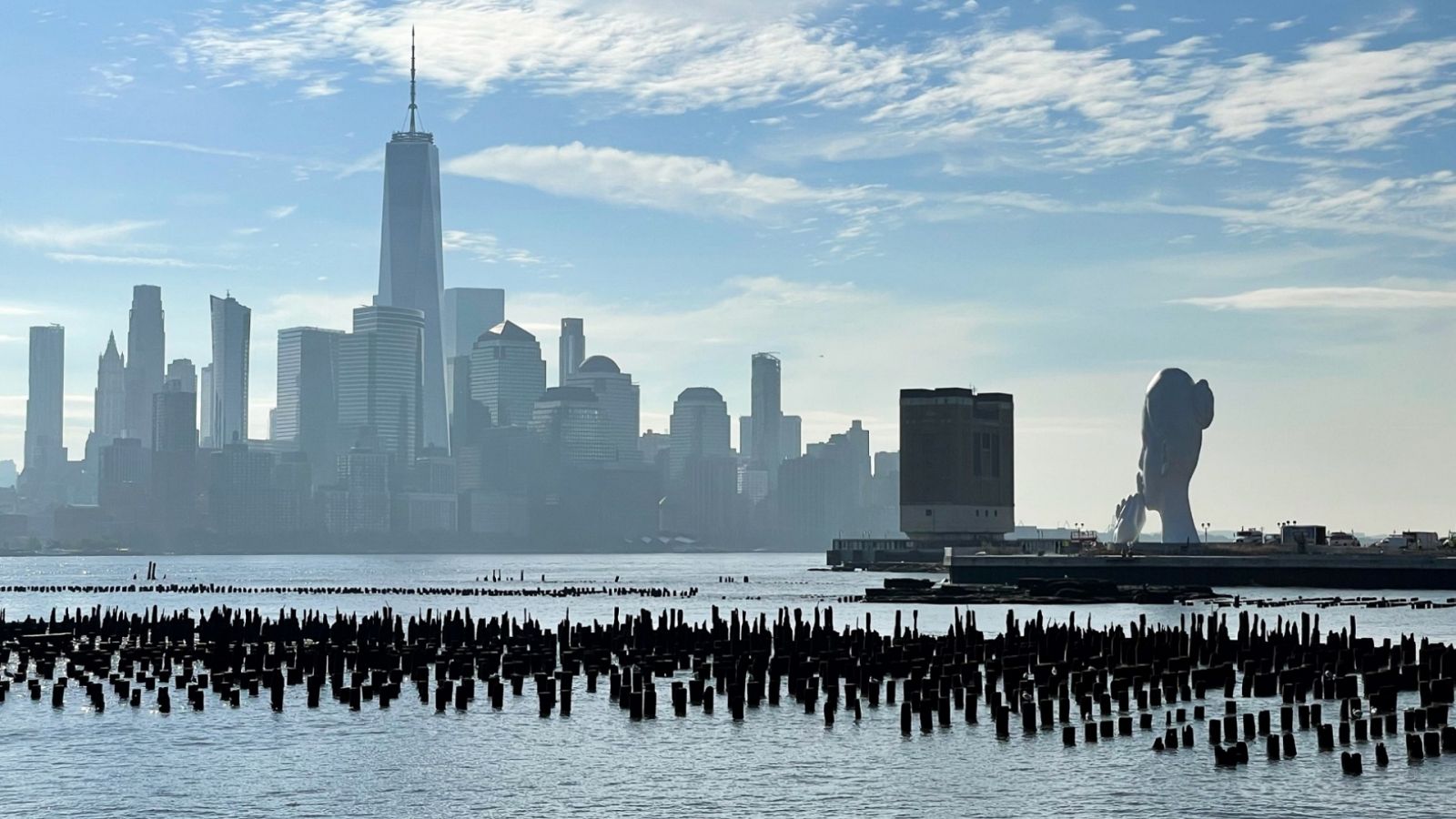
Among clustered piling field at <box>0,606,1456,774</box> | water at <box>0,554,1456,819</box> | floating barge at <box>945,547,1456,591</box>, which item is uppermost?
floating barge at <box>945,547,1456,591</box>

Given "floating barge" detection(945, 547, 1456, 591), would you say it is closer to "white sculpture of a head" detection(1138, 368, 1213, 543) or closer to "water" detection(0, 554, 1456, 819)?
"white sculpture of a head" detection(1138, 368, 1213, 543)

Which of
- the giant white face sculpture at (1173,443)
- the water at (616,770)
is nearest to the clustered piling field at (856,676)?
the water at (616,770)

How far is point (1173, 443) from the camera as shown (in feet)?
619

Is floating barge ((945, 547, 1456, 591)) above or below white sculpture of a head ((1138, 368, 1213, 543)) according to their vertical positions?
below

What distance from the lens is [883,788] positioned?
5284 cm

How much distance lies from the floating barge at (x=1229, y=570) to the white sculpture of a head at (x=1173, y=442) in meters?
15.0

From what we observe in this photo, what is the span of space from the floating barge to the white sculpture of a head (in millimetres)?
15039

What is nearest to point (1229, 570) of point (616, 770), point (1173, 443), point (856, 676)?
point (1173, 443)

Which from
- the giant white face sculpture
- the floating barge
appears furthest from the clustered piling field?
the giant white face sculpture

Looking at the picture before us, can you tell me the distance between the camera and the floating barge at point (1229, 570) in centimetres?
16012

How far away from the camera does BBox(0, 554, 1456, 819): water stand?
5050 cm

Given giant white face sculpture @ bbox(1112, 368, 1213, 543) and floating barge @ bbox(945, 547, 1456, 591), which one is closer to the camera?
floating barge @ bbox(945, 547, 1456, 591)

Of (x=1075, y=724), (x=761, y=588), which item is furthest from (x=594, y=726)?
(x=761, y=588)

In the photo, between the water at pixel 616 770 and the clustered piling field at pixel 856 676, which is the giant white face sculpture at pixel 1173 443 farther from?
the water at pixel 616 770
